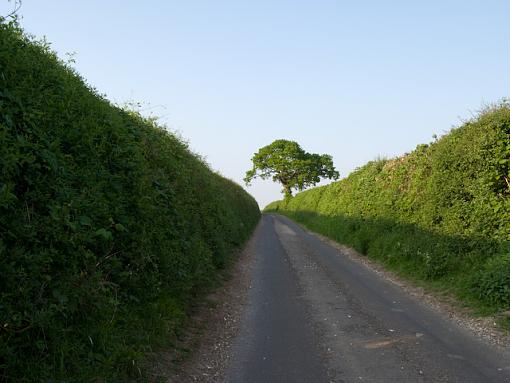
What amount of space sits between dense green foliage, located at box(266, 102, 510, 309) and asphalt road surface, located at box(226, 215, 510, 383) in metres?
1.68

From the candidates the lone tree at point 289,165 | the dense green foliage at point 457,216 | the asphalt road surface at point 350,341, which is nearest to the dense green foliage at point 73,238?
the asphalt road surface at point 350,341

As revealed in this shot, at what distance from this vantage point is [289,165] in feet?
240

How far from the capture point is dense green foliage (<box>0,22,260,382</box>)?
3.93 m

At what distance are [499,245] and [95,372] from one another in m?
10.1

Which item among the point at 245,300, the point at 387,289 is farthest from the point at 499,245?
the point at 245,300

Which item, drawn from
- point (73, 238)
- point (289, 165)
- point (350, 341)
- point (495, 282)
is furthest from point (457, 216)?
point (289, 165)

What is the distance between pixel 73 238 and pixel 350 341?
186 inches

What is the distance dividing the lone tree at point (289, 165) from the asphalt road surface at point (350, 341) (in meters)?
61.9

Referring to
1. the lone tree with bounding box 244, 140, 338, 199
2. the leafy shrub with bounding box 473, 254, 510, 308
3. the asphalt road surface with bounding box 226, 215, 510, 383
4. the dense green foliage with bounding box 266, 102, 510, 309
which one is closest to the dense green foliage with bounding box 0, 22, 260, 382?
the asphalt road surface with bounding box 226, 215, 510, 383

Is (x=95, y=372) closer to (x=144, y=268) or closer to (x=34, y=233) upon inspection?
(x=34, y=233)

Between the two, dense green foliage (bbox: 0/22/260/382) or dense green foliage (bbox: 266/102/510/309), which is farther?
dense green foliage (bbox: 266/102/510/309)

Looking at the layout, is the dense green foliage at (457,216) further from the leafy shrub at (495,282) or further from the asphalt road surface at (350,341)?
the asphalt road surface at (350,341)

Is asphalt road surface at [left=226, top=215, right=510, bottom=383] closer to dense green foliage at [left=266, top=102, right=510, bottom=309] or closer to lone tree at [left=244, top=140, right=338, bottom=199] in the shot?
dense green foliage at [left=266, top=102, right=510, bottom=309]

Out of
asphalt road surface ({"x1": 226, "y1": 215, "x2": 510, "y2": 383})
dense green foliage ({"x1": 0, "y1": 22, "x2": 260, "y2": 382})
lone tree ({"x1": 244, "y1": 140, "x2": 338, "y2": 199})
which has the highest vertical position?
lone tree ({"x1": 244, "y1": 140, "x2": 338, "y2": 199})
